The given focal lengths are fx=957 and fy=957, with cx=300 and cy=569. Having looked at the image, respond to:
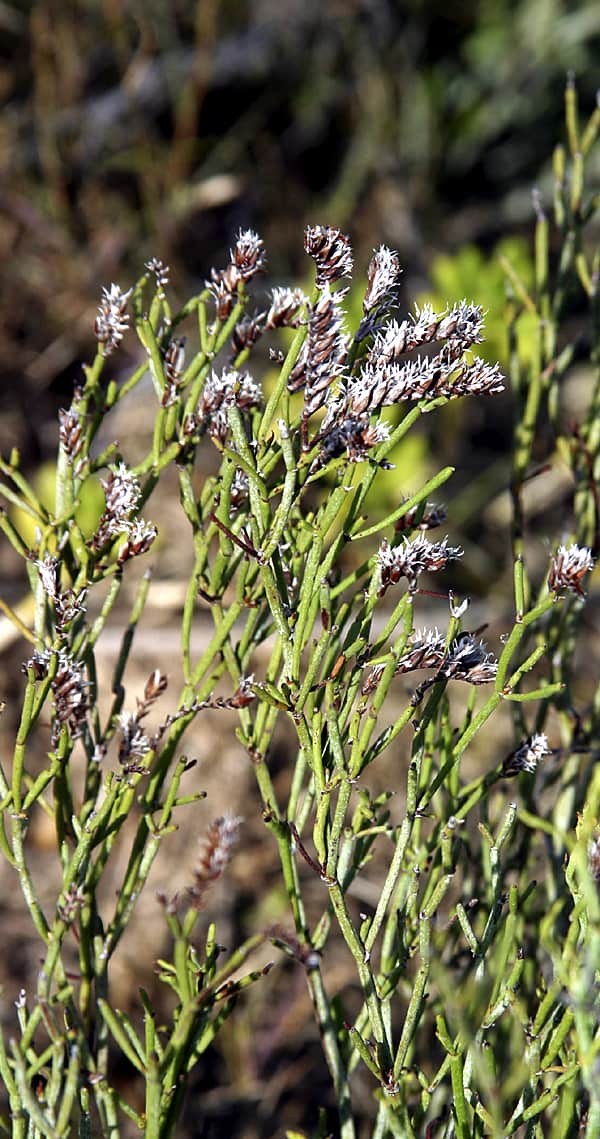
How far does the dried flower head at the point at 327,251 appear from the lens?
762 millimetres

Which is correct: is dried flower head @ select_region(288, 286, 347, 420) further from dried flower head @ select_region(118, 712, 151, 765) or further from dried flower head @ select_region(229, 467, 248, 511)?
dried flower head @ select_region(118, 712, 151, 765)

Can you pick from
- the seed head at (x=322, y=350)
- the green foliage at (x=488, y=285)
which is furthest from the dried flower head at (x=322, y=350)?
the green foliage at (x=488, y=285)

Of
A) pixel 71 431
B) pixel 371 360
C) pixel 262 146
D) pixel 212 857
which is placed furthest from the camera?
pixel 262 146

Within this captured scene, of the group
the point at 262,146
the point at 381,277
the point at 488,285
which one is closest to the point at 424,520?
the point at 381,277

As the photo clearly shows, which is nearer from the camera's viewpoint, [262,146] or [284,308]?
[284,308]

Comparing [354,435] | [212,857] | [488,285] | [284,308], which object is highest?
[488,285]

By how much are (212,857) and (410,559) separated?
0.94 feet

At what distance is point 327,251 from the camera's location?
30.3 inches

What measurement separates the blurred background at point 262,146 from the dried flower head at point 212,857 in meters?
2.03

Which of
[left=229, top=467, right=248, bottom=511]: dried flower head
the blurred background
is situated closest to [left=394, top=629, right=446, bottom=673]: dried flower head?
[left=229, top=467, right=248, bottom=511]: dried flower head

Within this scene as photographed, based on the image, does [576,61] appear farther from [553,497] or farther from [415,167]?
[553,497]

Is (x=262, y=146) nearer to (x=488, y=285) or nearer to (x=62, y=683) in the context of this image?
(x=488, y=285)

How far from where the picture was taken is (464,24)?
3.17 meters

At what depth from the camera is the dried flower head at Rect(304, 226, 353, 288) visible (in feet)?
2.50
